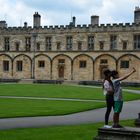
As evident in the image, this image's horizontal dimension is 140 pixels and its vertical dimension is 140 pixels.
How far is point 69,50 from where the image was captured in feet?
206

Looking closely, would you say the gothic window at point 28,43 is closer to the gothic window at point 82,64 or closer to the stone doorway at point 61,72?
the stone doorway at point 61,72

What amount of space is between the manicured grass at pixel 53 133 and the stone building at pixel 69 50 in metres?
42.5

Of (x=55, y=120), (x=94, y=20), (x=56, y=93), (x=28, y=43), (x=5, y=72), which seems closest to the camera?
(x=55, y=120)

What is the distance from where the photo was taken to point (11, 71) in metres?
66.1

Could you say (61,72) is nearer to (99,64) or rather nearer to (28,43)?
(99,64)

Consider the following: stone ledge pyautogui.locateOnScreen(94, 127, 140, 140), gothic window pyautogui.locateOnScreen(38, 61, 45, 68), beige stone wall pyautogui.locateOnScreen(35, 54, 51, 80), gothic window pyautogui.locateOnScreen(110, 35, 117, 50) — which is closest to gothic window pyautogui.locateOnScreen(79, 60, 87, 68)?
gothic window pyautogui.locateOnScreen(110, 35, 117, 50)

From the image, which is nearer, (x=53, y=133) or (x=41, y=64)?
(x=53, y=133)

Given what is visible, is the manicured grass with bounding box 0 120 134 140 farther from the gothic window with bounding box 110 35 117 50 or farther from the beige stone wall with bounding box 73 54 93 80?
the beige stone wall with bounding box 73 54 93 80

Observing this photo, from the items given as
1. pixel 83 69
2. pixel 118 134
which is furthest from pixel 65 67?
pixel 118 134

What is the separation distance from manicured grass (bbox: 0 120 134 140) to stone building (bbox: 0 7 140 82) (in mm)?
42456

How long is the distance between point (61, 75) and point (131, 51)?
1099 cm

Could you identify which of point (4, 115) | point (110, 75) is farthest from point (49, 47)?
point (110, 75)

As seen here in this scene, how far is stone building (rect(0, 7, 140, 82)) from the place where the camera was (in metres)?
59.2

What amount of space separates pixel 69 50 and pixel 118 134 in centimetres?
4992
